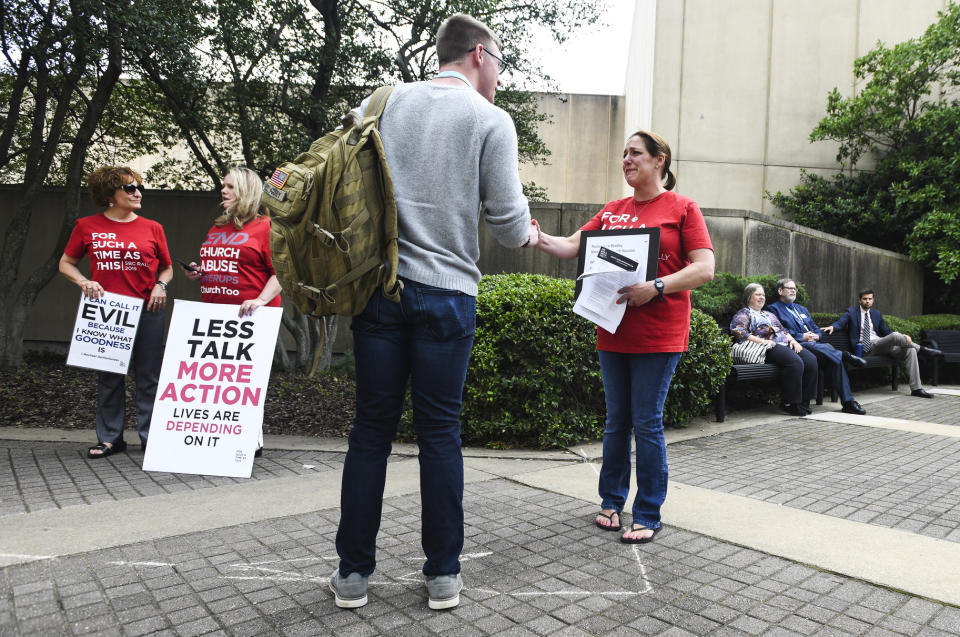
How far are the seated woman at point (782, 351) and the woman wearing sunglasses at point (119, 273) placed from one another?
19.2ft

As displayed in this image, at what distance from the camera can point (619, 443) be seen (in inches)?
134

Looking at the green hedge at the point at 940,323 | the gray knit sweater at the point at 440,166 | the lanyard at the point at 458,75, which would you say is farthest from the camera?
the green hedge at the point at 940,323

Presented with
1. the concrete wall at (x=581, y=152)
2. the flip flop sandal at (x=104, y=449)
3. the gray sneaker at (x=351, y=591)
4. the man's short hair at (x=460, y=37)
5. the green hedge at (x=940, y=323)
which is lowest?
the gray sneaker at (x=351, y=591)

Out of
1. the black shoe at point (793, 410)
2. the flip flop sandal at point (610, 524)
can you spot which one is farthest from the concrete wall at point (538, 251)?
the flip flop sandal at point (610, 524)

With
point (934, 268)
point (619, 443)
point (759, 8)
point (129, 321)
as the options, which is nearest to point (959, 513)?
point (619, 443)

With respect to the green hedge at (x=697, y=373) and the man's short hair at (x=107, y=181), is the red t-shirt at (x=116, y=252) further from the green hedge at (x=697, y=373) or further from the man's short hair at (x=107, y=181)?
the green hedge at (x=697, y=373)

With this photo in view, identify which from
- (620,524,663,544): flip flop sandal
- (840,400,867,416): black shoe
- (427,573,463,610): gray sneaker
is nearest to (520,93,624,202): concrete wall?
(840,400,867,416): black shoe

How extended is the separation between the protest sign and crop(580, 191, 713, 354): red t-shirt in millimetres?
3260

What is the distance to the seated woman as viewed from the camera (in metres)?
7.28

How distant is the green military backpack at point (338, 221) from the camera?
2.25 metres

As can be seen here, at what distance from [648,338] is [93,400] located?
5994 millimetres

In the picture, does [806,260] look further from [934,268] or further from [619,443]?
[619,443]

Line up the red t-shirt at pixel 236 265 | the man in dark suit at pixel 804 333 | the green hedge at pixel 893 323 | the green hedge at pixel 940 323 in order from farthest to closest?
1. the green hedge at pixel 940 323
2. the green hedge at pixel 893 323
3. the man in dark suit at pixel 804 333
4. the red t-shirt at pixel 236 265

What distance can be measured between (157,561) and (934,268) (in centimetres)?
1605
